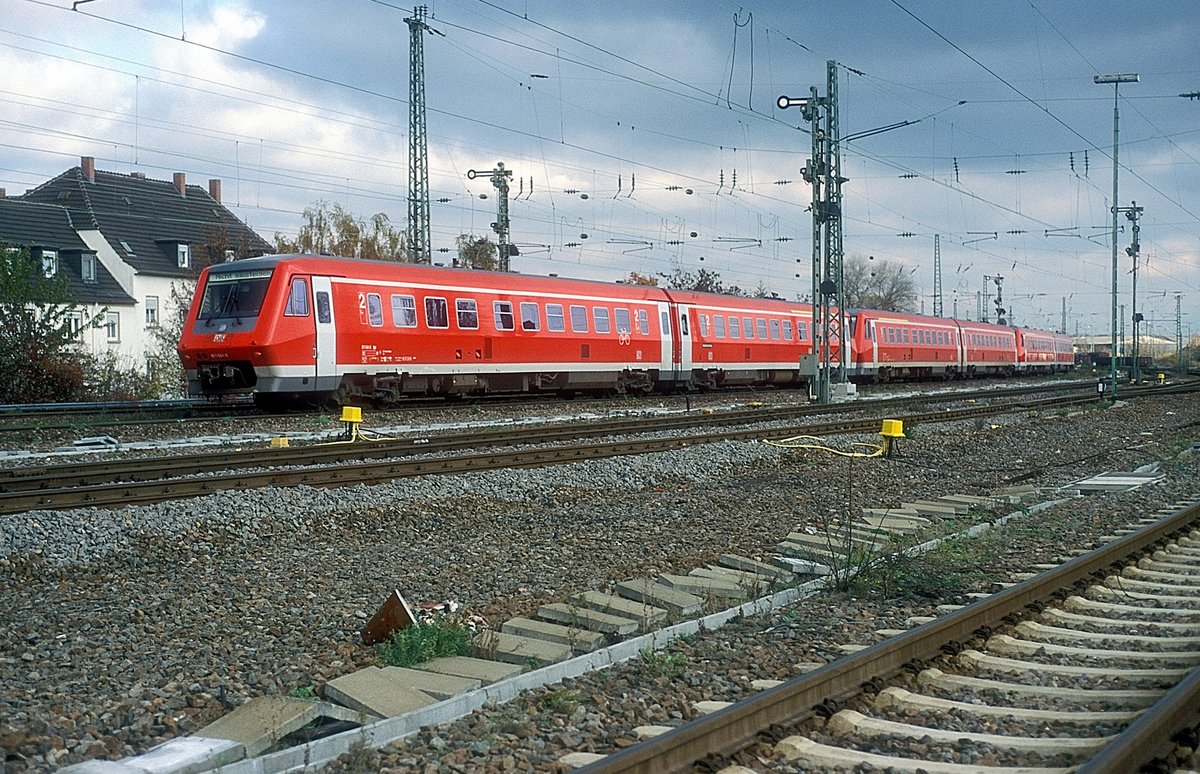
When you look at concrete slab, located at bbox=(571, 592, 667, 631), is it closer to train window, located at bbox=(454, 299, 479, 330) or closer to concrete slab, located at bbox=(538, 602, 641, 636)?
concrete slab, located at bbox=(538, 602, 641, 636)

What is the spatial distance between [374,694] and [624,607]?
2.30 metres

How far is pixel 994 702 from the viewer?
16.8 feet

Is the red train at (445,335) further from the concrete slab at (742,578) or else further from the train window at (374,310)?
the concrete slab at (742,578)

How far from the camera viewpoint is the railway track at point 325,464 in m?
11.2

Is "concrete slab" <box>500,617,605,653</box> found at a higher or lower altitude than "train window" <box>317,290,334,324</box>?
lower

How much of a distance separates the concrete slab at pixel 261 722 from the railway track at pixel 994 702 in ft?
5.06

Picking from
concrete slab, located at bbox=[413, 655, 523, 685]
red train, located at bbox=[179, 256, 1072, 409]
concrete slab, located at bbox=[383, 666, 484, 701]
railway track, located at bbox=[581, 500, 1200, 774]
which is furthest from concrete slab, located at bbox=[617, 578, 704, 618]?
red train, located at bbox=[179, 256, 1072, 409]

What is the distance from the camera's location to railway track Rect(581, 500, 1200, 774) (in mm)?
4160

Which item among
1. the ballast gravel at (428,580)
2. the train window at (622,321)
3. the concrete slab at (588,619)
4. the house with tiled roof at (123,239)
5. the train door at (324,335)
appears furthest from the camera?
the house with tiled roof at (123,239)

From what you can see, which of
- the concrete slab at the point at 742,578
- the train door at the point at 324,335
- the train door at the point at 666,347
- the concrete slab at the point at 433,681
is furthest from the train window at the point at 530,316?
the concrete slab at the point at 433,681

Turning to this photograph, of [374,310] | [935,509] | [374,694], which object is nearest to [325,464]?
[935,509]

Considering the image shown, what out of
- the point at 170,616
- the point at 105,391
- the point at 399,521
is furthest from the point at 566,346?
the point at 170,616

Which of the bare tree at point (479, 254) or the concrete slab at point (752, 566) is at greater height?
the bare tree at point (479, 254)

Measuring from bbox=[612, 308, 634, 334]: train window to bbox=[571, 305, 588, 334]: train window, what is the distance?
5.04 feet
